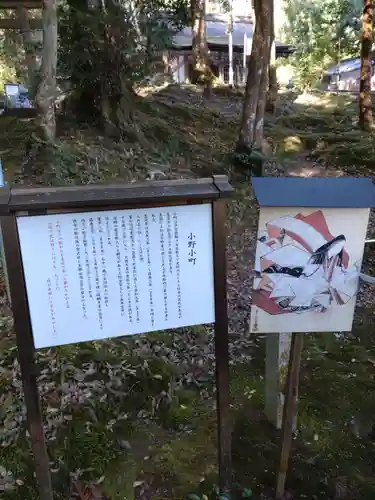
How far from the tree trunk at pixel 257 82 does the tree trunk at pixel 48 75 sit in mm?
3656

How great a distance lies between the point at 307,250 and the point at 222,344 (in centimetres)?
→ 72

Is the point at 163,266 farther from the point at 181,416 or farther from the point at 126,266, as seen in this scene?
the point at 181,416

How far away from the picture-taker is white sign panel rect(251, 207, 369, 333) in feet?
7.97

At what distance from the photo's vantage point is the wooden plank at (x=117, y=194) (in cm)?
→ 213

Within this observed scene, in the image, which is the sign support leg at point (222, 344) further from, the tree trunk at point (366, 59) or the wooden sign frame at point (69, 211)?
the tree trunk at point (366, 59)

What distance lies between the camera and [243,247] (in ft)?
22.1

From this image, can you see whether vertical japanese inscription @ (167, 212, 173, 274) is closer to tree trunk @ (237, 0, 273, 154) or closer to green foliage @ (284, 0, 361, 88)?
tree trunk @ (237, 0, 273, 154)

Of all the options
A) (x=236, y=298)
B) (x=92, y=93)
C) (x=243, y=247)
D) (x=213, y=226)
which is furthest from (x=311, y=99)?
(x=213, y=226)

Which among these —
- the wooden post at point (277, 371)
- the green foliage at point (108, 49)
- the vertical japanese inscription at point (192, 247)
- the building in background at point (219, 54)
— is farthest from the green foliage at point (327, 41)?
the vertical japanese inscription at point (192, 247)

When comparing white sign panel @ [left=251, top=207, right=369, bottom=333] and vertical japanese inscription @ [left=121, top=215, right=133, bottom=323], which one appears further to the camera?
white sign panel @ [left=251, top=207, right=369, bottom=333]

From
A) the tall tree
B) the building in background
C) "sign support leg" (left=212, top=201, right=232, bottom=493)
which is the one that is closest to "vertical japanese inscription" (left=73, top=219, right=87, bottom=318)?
"sign support leg" (left=212, top=201, right=232, bottom=493)

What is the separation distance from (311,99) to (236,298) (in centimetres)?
1411

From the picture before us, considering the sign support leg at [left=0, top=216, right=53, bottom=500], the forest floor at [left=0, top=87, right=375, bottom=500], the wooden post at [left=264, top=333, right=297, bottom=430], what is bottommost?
the forest floor at [left=0, top=87, right=375, bottom=500]

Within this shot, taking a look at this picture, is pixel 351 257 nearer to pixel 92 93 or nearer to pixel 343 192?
pixel 343 192
